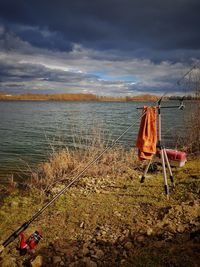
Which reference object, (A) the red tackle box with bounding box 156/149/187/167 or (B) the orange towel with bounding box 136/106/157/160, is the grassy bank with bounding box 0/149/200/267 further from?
(B) the orange towel with bounding box 136/106/157/160

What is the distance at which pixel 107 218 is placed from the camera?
246 inches

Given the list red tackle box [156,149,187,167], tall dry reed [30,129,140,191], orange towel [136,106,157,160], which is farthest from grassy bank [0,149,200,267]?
orange towel [136,106,157,160]

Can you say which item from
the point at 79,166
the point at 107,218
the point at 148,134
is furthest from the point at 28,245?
the point at 79,166

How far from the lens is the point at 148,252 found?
4680 mm

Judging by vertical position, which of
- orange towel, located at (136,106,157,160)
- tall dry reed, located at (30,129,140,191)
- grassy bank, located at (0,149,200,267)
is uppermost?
orange towel, located at (136,106,157,160)

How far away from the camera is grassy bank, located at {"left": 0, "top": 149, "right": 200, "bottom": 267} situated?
4.70m

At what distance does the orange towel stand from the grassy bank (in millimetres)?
1226

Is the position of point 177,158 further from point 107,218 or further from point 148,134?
point 107,218

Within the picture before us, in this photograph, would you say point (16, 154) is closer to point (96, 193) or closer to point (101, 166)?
point (101, 166)

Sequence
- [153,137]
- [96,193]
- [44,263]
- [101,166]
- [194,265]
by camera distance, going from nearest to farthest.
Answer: [194,265] → [44,263] → [153,137] → [96,193] → [101,166]

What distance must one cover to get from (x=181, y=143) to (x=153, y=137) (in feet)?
25.1

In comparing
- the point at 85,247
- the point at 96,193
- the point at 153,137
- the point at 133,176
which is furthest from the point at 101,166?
the point at 85,247

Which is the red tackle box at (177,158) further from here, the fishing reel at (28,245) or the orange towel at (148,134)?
the fishing reel at (28,245)

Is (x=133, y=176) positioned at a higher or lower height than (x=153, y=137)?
lower
